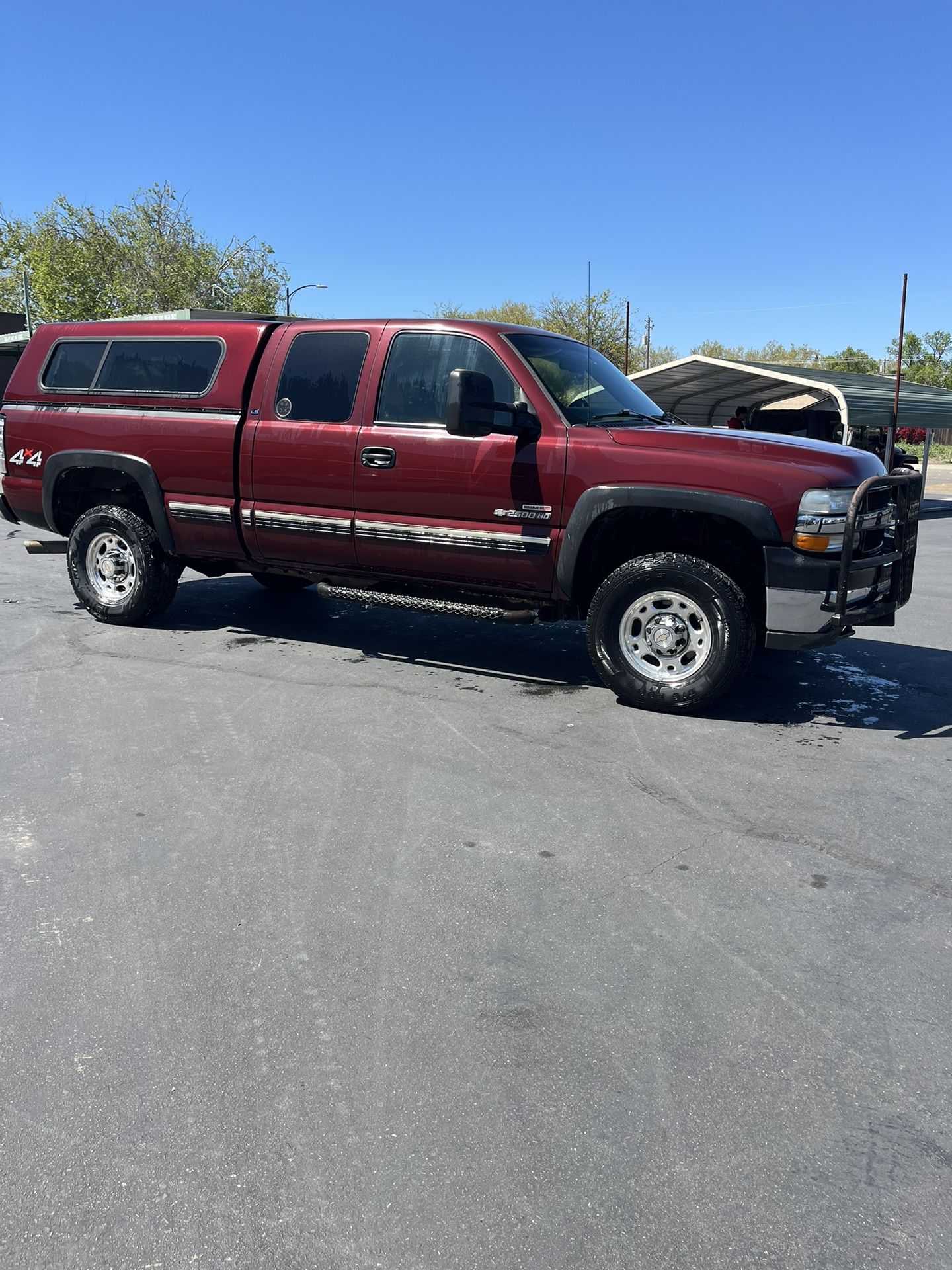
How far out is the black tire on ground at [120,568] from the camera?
293 inches

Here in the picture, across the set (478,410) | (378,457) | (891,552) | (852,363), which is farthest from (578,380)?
(852,363)

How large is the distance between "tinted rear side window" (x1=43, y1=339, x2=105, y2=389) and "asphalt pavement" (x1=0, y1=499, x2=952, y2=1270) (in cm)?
297

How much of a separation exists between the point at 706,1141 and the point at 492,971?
0.85 m

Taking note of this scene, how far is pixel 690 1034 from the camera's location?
2.69m

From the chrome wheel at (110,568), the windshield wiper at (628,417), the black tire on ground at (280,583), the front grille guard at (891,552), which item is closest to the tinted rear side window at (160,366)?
the chrome wheel at (110,568)

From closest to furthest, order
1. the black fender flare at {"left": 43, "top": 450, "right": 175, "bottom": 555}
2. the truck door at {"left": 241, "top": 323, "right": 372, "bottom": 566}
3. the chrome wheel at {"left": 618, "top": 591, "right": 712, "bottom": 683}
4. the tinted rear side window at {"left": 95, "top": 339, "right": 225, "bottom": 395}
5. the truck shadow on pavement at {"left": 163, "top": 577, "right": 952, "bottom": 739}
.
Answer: the chrome wheel at {"left": 618, "top": 591, "right": 712, "bottom": 683} → the truck shadow on pavement at {"left": 163, "top": 577, "right": 952, "bottom": 739} → the truck door at {"left": 241, "top": 323, "right": 372, "bottom": 566} → the tinted rear side window at {"left": 95, "top": 339, "right": 225, "bottom": 395} → the black fender flare at {"left": 43, "top": 450, "right": 175, "bottom": 555}

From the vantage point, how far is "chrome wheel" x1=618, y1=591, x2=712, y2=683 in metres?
5.59

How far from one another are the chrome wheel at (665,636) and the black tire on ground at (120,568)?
3.69 m

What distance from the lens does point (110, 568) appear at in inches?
302

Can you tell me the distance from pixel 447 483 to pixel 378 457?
51 centimetres

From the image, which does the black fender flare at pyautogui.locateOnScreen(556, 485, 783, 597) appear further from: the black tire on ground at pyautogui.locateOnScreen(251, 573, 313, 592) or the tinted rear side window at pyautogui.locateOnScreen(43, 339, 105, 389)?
the tinted rear side window at pyautogui.locateOnScreen(43, 339, 105, 389)

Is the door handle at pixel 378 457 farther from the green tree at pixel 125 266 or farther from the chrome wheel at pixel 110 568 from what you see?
the green tree at pixel 125 266

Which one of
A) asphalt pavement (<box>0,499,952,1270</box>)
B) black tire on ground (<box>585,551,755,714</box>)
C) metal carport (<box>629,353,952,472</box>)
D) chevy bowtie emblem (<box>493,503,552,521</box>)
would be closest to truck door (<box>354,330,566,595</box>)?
chevy bowtie emblem (<box>493,503,552,521</box>)

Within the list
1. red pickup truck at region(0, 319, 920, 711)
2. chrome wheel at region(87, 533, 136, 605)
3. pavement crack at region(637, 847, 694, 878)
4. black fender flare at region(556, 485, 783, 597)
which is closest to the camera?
pavement crack at region(637, 847, 694, 878)
